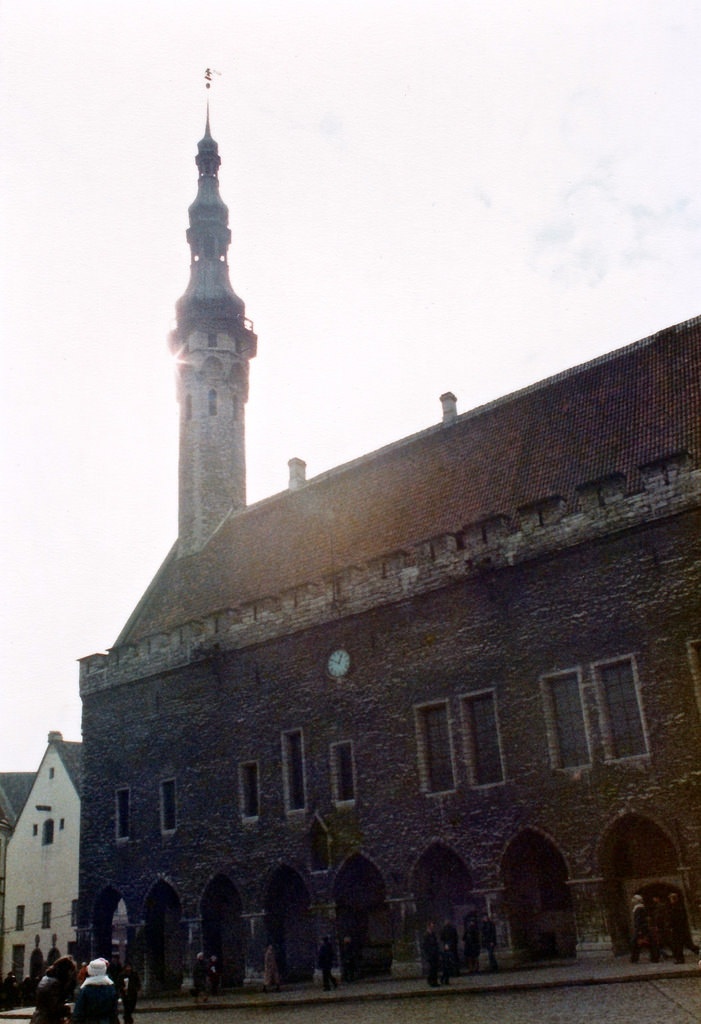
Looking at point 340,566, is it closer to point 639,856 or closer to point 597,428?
point 597,428

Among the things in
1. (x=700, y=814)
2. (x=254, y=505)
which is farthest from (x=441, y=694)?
(x=254, y=505)

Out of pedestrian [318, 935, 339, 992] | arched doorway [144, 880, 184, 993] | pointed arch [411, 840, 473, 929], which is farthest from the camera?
arched doorway [144, 880, 184, 993]

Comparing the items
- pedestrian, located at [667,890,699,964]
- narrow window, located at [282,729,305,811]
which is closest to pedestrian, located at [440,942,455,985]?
pedestrian, located at [667,890,699,964]

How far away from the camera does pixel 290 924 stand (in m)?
23.4

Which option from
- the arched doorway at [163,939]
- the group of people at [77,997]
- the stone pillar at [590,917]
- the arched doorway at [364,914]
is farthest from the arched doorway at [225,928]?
the group of people at [77,997]

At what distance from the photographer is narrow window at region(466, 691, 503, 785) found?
20.2 meters

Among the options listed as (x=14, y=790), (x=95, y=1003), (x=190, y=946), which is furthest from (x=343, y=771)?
(x=14, y=790)

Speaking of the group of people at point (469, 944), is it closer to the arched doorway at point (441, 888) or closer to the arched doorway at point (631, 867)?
the arched doorway at point (441, 888)

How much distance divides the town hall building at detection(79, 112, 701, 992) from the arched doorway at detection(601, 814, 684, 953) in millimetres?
51

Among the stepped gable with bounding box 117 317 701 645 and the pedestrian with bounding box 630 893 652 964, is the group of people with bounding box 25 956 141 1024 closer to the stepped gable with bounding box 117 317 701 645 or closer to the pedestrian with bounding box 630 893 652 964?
the pedestrian with bounding box 630 893 652 964

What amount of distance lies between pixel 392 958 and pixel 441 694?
5.44m

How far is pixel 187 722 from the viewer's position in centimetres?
2639

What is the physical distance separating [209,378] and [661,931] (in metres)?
22.6

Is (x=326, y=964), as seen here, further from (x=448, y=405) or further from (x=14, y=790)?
(x=14, y=790)
